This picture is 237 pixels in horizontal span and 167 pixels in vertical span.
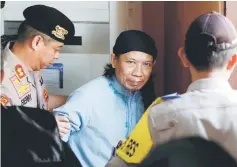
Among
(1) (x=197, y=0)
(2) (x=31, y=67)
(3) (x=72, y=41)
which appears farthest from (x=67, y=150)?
(1) (x=197, y=0)

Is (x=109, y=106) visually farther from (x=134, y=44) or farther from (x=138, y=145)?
Result: (x=138, y=145)

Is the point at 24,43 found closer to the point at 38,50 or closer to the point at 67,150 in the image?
the point at 38,50

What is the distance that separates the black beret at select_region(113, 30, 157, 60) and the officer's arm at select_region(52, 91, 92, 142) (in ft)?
0.67

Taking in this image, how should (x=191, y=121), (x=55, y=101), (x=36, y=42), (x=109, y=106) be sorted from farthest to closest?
1. (x=55, y=101)
2. (x=109, y=106)
3. (x=36, y=42)
4. (x=191, y=121)

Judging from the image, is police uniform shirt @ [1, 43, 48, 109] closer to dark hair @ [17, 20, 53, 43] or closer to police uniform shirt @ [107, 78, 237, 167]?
dark hair @ [17, 20, 53, 43]

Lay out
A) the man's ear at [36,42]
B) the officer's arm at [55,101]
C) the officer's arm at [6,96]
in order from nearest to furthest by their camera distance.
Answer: the officer's arm at [6,96] → the man's ear at [36,42] → the officer's arm at [55,101]

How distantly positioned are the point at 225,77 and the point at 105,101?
572 mm

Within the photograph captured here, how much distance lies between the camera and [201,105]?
0.97 meters

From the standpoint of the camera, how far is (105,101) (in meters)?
1.52

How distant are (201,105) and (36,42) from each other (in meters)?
0.65

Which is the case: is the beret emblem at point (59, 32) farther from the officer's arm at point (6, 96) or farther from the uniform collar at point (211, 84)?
the uniform collar at point (211, 84)

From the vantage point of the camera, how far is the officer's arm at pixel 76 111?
1.44 metres

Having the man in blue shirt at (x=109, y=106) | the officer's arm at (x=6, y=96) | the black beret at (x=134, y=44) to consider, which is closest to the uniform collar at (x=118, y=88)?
the man in blue shirt at (x=109, y=106)

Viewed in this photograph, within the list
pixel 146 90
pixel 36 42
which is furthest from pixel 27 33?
pixel 146 90
